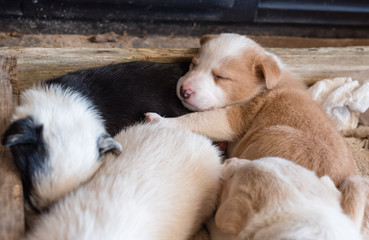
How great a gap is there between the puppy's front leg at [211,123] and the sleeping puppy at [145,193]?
40 centimetres

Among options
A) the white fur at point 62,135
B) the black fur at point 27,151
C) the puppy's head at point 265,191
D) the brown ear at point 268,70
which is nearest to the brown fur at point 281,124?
the brown ear at point 268,70

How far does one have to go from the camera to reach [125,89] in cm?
292

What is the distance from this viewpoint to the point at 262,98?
3223 mm

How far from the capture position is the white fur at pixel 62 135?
2156 mm

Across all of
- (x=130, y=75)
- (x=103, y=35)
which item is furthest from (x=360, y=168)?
(x=103, y=35)

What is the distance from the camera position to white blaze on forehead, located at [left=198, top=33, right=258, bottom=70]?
3189 millimetres

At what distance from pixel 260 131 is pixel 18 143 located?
164 cm

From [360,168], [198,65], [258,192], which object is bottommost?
[360,168]

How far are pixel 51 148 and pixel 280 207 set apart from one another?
127cm

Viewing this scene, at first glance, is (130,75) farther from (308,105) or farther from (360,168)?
(360,168)

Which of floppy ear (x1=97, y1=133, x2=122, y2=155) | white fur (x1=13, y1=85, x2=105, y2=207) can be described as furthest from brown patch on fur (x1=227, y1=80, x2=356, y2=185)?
white fur (x1=13, y1=85, x2=105, y2=207)

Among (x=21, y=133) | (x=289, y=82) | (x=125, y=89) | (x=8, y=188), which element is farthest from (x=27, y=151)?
(x=289, y=82)

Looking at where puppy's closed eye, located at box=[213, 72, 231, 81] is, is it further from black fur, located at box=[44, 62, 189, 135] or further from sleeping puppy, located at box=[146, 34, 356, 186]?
black fur, located at box=[44, 62, 189, 135]

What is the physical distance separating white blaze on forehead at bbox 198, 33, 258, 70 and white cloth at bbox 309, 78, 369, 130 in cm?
81
